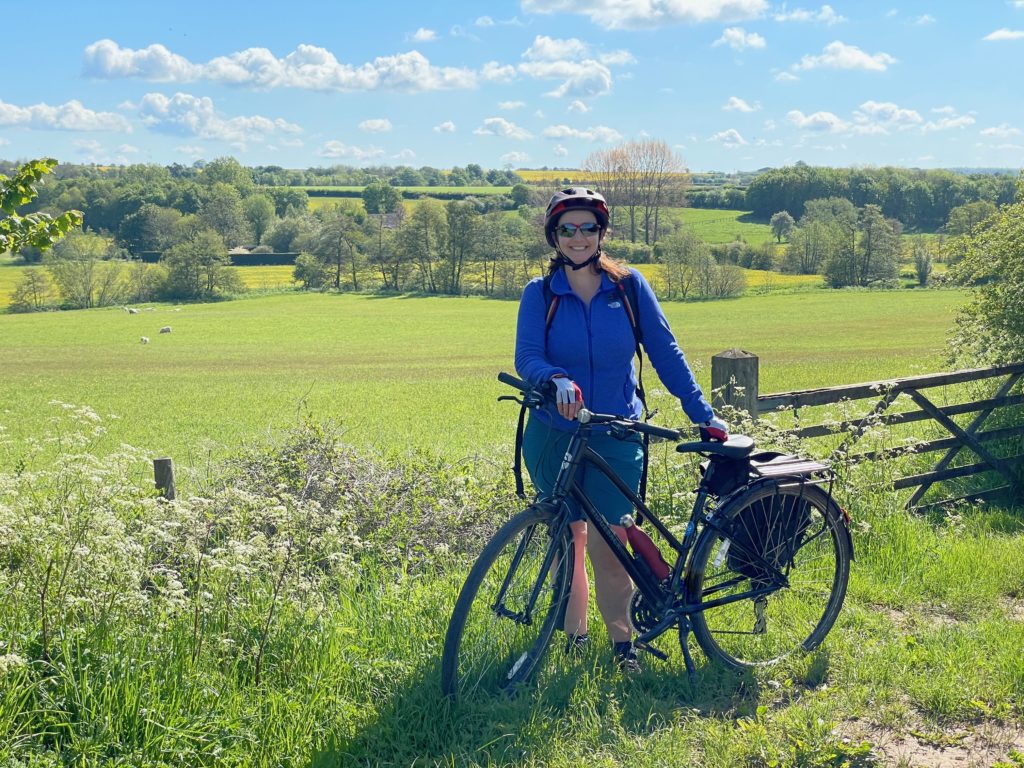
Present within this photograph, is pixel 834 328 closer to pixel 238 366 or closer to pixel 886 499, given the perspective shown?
pixel 238 366

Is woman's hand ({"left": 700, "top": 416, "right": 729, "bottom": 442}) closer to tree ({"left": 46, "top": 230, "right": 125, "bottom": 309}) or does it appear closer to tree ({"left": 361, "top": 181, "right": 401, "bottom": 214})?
tree ({"left": 46, "top": 230, "right": 125, "bottom": 309})

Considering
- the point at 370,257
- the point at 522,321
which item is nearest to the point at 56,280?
the point at 370,257

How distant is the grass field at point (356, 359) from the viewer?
20.4 metres

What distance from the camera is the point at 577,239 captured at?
12.4 ft

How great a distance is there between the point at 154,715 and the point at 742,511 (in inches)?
106

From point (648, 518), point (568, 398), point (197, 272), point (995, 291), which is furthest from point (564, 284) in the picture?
point (197, 272)

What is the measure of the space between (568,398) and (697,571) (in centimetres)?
117

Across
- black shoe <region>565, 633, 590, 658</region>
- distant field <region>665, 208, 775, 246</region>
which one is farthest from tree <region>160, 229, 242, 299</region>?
black shoe <region>565, 633, 590, 658</region>

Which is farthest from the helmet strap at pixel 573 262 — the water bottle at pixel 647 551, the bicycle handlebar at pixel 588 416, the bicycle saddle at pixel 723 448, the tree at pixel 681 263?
the tree at pixel 681 263

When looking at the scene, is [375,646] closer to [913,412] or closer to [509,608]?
[509,608]

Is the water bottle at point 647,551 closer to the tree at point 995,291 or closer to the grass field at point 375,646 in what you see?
the grass field at point 375,646

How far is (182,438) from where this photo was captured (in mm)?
18953

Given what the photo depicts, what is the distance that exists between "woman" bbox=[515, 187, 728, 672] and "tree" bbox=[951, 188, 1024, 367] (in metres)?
6.25

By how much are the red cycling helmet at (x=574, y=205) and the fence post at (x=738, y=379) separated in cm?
287
